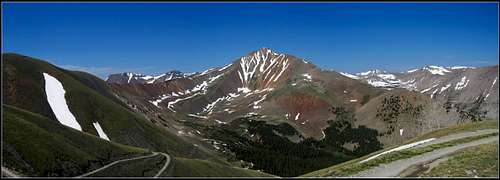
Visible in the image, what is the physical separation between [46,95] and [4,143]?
10953 cm

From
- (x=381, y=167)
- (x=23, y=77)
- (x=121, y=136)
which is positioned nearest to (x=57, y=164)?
(x=381, y=167)

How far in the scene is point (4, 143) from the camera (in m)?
70.9

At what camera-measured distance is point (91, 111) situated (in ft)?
574

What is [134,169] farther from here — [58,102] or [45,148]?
[58,102]

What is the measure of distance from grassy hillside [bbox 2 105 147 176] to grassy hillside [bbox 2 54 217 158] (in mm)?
66109

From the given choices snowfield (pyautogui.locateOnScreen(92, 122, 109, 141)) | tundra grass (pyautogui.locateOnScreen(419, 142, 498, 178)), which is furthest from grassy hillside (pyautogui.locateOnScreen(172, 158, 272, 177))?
snowfield (pyautogui.locateOnScreen(92, 122, 109, 141))

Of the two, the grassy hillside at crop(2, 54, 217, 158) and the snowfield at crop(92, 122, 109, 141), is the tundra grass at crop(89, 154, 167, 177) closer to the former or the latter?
the snowfield at crop(92, 122, 109, 141)

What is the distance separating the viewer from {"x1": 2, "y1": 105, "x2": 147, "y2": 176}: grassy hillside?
226ft

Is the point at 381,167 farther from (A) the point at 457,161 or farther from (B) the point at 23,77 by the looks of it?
(B) the point at 23,77

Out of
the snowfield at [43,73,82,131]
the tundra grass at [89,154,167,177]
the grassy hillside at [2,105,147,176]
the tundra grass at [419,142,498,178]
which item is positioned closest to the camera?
the tundra grass at [419,142,498,178]

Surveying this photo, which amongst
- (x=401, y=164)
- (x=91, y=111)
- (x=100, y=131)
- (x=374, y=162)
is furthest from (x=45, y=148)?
(x=91, y=111)

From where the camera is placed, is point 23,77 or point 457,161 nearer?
point 457,161

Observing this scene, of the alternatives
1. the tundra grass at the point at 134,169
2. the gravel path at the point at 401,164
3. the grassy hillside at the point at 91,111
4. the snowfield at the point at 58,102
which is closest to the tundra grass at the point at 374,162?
the gravel path at the point at 401,164

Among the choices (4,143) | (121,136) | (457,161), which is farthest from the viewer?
(121,136)
